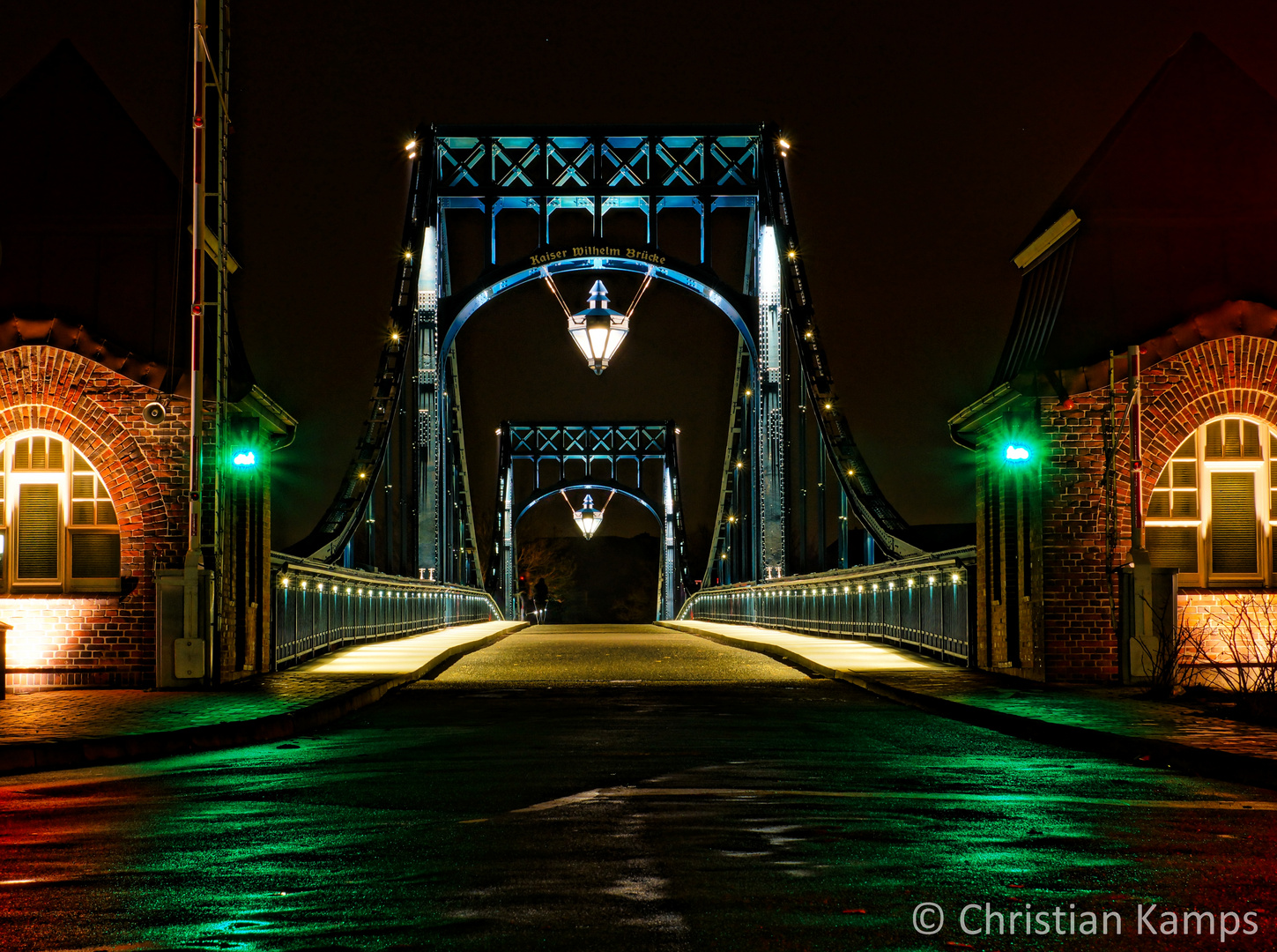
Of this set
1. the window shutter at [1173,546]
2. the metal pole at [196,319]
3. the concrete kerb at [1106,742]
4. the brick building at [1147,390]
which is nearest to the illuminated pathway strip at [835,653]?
the brick building at [1147,390]

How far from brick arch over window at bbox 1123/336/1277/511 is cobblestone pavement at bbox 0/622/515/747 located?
26.3 ft

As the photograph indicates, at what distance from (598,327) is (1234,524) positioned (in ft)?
34.5

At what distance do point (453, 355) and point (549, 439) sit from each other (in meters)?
42.2

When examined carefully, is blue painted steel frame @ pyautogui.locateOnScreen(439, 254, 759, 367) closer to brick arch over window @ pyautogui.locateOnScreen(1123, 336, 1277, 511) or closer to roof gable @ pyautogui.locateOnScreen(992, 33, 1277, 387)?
roof gable @ pyautogui.locateOnScreen(992, 33, 1277, 387)

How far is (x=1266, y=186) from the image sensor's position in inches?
677

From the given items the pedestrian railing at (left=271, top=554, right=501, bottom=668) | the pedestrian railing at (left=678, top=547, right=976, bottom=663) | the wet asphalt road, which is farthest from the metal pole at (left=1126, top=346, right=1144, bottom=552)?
the pedestrian railing at (left=271, top=554, right=501, bottom=668)

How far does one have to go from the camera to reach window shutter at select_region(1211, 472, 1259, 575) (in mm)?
16297

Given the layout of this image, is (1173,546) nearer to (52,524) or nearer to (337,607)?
(52,524)

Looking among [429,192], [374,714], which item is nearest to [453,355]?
[429,192]

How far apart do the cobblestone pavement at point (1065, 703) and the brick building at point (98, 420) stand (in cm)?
674

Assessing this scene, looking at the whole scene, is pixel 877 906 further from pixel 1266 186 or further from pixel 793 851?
pixel 1266 186

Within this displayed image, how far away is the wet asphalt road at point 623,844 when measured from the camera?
5.18 m

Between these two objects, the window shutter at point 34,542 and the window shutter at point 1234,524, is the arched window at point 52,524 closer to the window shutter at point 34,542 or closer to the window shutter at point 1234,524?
the window shutter at point 34,542

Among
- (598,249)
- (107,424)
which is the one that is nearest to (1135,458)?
(107,424)
